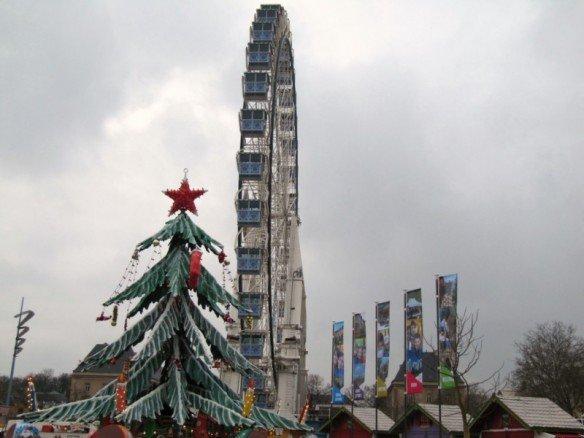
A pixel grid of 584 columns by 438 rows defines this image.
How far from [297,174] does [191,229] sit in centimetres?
5112

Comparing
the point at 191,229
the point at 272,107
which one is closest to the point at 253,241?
the point at 272,107

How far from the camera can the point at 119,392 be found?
15.4m

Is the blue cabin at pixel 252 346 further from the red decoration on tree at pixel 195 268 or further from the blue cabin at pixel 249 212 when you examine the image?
the red decoration on tree at pixel 195 268

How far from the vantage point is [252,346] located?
184 ft

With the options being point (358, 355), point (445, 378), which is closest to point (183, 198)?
point (445, 378)

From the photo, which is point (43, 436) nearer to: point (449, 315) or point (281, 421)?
point (281, 421)

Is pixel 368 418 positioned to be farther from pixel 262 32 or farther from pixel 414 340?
pixel 262 32

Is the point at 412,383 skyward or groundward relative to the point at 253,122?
groundward

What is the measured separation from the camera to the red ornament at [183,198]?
18344 mm

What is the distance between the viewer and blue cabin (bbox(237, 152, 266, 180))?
187ft

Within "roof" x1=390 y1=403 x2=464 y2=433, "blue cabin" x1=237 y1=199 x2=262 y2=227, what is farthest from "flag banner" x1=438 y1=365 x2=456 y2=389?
"blue cabin" x1=237 y1=199 x2=262 y2=227

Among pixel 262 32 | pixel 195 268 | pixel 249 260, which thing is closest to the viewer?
pixel 195 268

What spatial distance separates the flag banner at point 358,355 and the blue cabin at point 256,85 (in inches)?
962

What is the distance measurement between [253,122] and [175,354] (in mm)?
42312
